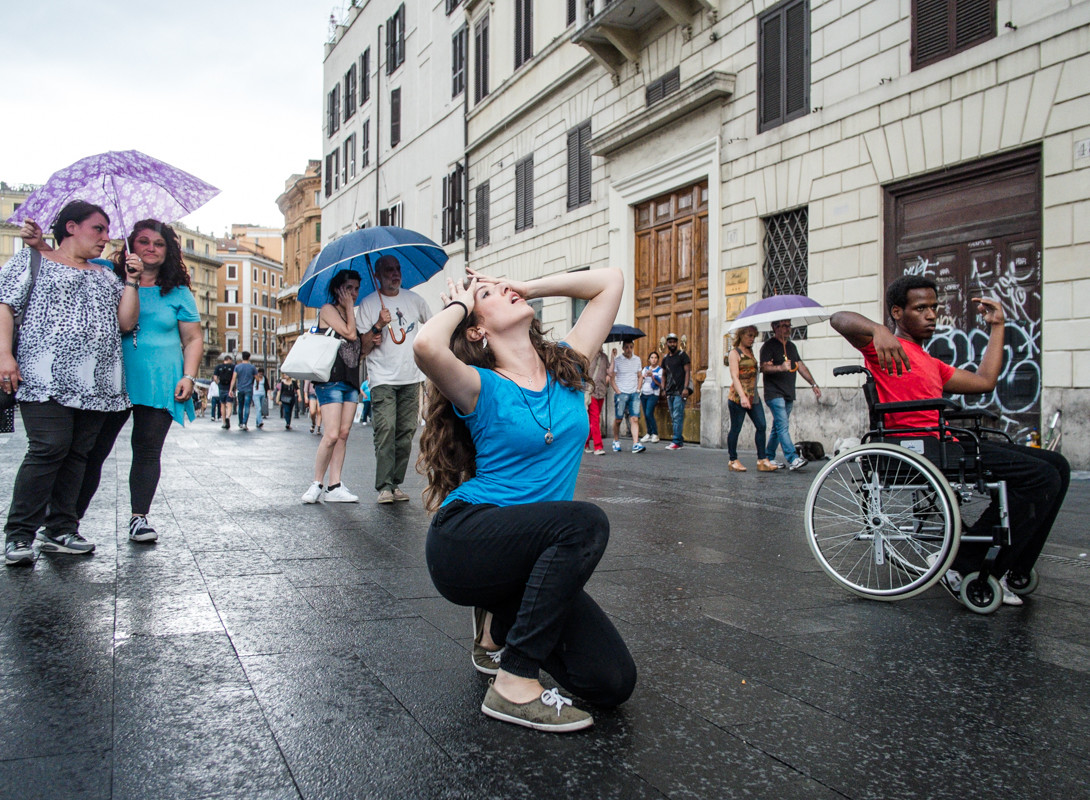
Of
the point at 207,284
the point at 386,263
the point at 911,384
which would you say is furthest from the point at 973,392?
the point at 207,284

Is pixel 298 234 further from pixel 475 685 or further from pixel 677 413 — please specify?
pixel 475 685

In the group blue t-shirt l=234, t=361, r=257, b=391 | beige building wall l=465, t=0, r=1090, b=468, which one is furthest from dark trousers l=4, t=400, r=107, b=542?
blue t-shirt l=234, t=361, r=257, b=391

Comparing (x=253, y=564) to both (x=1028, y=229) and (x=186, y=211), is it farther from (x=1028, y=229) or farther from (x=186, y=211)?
(x=1028, y=229)

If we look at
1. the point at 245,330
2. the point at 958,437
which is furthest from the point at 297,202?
the point at 958,437

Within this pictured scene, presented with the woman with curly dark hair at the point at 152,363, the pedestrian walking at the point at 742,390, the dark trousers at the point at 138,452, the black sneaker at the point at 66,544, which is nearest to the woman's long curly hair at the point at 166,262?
the woman with curly dark hair at the point at 152,363

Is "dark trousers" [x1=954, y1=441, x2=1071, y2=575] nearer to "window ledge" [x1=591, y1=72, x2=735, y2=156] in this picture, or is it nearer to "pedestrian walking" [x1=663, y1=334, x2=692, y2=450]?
"pedestrian walking" [x1=663, y1=334, x2=692, y2=450]

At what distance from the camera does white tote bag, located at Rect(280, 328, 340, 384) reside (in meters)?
6.48

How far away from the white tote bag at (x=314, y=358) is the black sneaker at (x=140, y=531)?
162cm

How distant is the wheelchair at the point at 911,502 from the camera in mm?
3604

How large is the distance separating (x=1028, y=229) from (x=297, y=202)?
193ft

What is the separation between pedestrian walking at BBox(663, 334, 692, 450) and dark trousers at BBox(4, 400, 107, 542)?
10.3 metres

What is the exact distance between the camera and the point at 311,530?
565 centimetres

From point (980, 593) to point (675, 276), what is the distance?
42.0ft

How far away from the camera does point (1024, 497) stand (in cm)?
361
